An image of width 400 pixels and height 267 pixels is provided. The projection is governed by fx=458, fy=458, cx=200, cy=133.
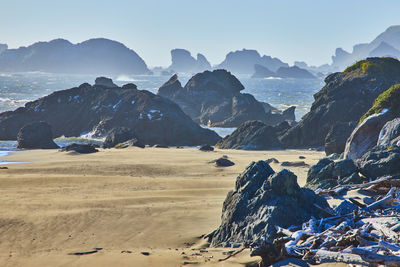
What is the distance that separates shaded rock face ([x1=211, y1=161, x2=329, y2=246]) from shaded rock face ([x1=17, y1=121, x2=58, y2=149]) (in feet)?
89.5

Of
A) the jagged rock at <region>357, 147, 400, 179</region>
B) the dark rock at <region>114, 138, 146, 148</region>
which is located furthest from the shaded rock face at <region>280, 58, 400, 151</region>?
the jagged rock at <region>357, 147, 400, 179</region>

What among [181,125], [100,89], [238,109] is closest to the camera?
[181,125]

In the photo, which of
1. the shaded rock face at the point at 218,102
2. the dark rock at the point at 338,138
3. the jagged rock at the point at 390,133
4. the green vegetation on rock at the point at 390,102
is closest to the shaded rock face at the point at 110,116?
the shaded rock face at the point at 218,102

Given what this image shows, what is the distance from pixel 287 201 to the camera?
8.32 metres

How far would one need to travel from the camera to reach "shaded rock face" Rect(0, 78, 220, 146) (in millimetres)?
40500

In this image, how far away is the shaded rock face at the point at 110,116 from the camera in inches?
1594

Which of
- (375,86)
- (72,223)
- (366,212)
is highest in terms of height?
(375,86)

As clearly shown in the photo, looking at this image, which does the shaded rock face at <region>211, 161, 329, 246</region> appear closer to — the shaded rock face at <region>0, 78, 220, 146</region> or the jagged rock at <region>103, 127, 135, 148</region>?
the jagged rock at <region>103, 127, 135, 148</region>

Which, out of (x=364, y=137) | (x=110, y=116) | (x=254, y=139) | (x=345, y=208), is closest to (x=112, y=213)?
(x=345, y=208)

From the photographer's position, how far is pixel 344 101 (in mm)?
35062

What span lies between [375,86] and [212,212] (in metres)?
26.6

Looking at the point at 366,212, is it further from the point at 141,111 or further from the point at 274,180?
the point at 141,111

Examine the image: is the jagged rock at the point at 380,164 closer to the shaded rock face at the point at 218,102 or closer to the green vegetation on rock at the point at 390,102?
the green vegetation on rock at the point at 390,102

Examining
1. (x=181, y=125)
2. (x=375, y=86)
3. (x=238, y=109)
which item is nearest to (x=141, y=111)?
(x=181, y=125)
